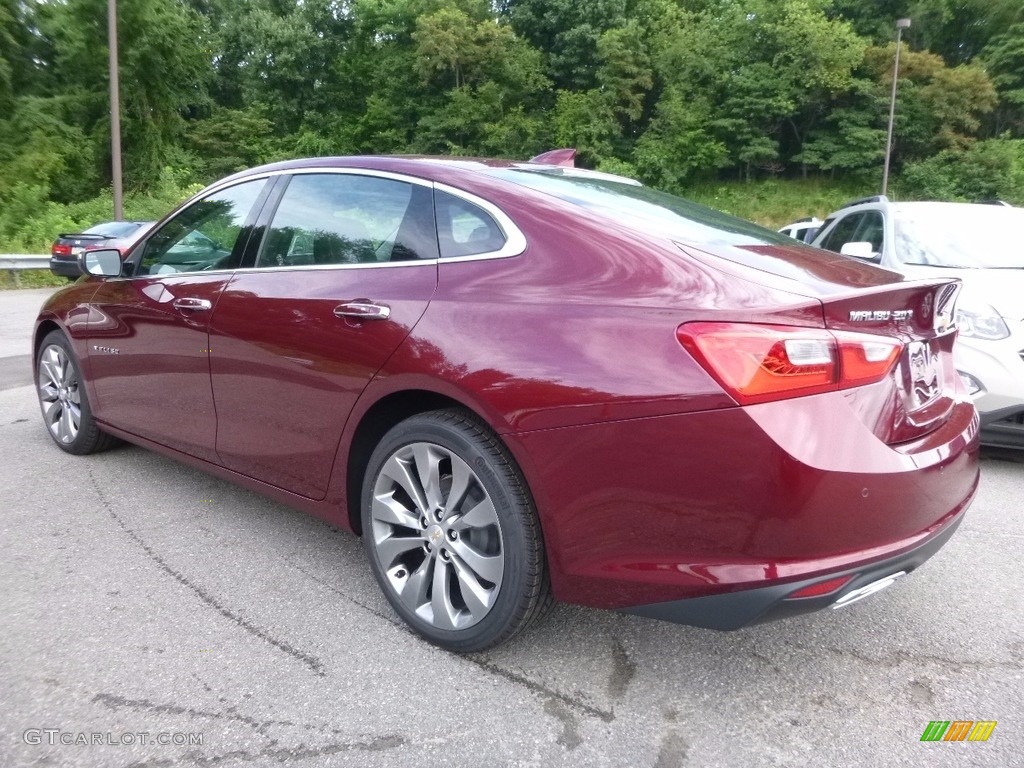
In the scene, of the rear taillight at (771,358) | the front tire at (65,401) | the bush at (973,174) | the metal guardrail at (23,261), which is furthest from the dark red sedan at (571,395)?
the bush at (973,174)

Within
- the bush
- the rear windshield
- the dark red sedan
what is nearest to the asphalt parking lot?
the dark red sedan

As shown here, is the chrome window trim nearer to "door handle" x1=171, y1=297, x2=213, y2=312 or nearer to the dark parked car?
"door handle" x1=171, y1=297, x2=213, y2=312

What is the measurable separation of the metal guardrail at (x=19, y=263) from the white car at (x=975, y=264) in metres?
15.1

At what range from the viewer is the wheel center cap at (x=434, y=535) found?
8.75ft

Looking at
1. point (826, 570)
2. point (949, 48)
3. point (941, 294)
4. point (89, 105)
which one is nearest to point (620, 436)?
point (826, 570)

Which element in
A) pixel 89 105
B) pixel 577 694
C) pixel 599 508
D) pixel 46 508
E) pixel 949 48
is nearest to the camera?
pixel 599 508

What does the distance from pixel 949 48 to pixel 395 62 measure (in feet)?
105

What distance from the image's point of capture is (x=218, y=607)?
3.00 metres

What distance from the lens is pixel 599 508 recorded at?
2.26 metres

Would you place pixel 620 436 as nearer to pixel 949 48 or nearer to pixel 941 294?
pixel 941 294

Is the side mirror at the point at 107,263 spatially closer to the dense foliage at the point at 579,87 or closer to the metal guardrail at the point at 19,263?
the metal guardrail at the point at 19,263
